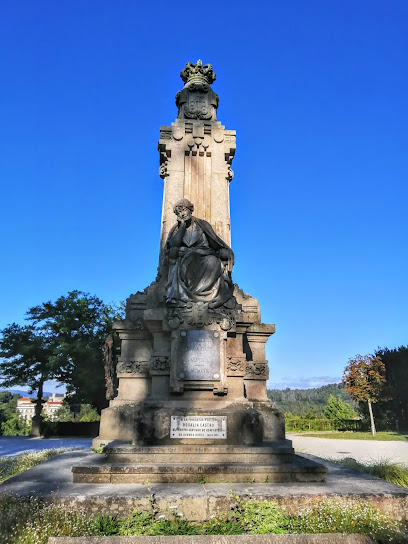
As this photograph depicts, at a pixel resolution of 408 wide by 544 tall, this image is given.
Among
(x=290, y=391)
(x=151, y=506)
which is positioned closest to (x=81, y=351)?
(x=151, y=506)

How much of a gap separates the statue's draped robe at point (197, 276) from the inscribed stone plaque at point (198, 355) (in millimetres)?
601

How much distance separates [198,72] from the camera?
1153 cm

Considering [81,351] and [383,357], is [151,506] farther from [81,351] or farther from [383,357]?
[383,357]

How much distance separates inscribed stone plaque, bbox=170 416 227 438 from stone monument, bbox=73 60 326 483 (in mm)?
15

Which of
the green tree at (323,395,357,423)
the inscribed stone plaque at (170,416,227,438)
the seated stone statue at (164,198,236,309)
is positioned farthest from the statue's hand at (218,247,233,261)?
the green tree at (323,395,357,423)

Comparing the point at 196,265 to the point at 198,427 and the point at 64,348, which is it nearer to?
the point at 198,427

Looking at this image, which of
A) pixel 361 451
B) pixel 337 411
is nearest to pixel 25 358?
pixel 361 451

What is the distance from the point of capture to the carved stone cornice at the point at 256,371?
8730 millimetres

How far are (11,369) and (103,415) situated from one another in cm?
2924

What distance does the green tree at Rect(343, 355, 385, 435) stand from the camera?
34.1 meters

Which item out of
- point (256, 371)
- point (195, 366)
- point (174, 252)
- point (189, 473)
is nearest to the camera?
point (189, 473)

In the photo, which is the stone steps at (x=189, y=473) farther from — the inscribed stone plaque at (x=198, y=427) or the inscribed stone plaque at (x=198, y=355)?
the inscribed stone plaque at (x=198, y=355)

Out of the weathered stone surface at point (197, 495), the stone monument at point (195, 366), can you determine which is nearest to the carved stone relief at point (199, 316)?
the stone monument at point (195, 366)

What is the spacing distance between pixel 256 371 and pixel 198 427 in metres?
2.47
